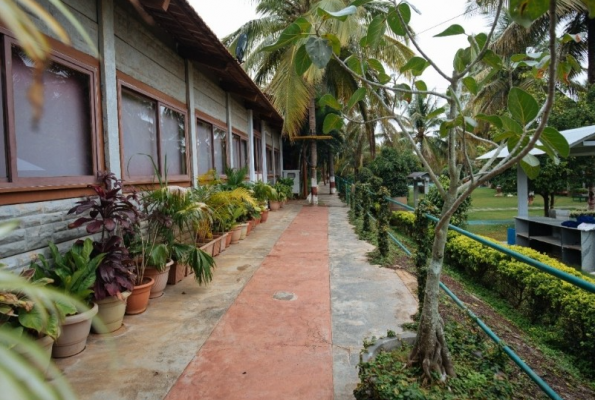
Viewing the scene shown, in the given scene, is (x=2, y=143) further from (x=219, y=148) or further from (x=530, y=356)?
(x=219, y=148)

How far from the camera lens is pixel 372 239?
26.3 ft

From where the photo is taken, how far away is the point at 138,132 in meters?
5.27

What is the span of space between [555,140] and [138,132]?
5068 mm

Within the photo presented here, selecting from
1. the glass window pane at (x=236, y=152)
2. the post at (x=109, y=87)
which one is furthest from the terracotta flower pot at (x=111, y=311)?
the glass window pane at (x=236, y=152)

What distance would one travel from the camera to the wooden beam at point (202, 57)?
6602mm

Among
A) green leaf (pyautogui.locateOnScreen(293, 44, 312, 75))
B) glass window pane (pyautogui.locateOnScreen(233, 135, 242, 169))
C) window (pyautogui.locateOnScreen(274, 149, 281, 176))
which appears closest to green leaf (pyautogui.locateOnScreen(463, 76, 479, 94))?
green leaf (pyautogui.locateOnScreen(293, 44, 312, 75))

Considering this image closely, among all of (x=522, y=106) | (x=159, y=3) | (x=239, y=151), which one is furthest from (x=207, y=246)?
(x=239, y=151)

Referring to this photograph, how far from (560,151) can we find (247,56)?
14485mm

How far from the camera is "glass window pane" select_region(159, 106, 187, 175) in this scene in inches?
238

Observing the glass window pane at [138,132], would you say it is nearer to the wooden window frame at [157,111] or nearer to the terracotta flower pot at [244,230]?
the wooden window frame at [157,111]

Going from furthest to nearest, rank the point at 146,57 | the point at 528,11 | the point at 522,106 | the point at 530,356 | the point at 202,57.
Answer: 1. the point at 202,57
2. the point at 146,57
3. the point at 530,356
4. the point at 522,106
5. the point at 528,11

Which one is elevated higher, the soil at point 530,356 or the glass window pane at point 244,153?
the glass window pane at point 244,153

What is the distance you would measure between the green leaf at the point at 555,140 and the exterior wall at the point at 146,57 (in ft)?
15.5

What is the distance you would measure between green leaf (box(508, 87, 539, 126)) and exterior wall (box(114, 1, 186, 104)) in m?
4.58
